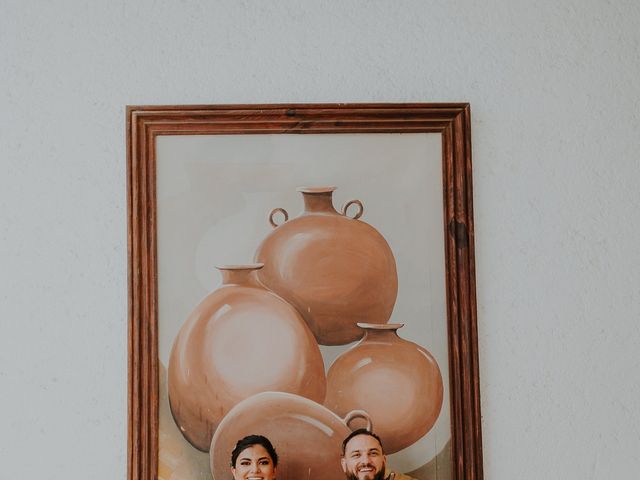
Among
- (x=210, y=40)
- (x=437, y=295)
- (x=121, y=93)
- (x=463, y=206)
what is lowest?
(x=437, y=295)

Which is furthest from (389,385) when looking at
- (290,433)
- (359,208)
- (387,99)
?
(387,99)

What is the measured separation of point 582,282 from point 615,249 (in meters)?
0.09

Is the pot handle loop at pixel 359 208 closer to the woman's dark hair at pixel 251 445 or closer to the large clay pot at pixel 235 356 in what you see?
the large clay pot at pixel 235 356

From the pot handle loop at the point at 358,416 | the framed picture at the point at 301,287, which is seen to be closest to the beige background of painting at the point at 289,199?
the framed picture at the point at 301,287

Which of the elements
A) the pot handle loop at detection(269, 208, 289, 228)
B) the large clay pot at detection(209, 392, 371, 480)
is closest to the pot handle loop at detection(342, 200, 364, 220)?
the pot handle loop at detection(269, 208, 289, 228)

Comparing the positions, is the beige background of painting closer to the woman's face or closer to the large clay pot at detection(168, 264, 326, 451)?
the large clay pot at detection(168, 264, 326, 451)

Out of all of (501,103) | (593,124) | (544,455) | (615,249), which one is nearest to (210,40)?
(501,103)

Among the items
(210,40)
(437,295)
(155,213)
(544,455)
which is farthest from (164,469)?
(210,40)

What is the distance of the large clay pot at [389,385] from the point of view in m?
1.20

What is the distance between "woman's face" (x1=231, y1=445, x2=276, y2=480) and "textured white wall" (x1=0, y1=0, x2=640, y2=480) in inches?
9.5

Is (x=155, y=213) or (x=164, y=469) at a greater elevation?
(x=155, y=213)

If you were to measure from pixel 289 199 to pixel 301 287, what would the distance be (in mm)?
171

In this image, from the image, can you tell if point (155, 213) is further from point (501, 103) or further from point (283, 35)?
point (501, 103)

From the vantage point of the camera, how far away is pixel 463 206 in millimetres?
1240
